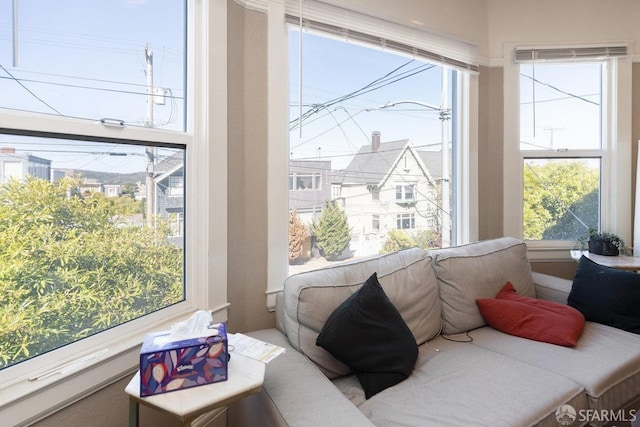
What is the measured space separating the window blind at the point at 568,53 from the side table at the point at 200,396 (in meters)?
3.07

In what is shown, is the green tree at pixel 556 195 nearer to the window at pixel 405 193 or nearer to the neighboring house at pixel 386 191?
the neighboring house at pixel 386 191

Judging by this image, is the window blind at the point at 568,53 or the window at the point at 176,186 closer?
the window at the point at 176,186

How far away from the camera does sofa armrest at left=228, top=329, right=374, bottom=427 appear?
3.45 ft

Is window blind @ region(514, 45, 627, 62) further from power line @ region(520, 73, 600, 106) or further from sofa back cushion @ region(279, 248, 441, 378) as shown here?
sofa back cushion @ region(279, 248, 441, 378)

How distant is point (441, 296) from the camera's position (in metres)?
2.00

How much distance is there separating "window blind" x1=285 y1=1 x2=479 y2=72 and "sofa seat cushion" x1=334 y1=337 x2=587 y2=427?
1.91 meters

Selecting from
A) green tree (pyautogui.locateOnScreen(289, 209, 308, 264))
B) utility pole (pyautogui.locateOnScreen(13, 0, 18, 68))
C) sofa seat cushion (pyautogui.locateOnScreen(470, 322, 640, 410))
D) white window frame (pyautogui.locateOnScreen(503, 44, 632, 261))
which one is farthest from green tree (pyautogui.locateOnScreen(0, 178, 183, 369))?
white window frame (pyautogui.locateOnScreen(503, 44, 632, 261))

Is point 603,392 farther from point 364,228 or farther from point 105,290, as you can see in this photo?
point 105,290

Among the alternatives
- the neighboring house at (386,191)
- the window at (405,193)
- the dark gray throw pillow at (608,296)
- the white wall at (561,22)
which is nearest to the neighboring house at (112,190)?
the neighboring house at (386,191)

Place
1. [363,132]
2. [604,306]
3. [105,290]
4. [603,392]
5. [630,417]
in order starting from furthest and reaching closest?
[363,132]
[604,306]
[630,417]
[603,392]
[105,290]

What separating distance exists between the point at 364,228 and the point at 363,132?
25.9 inches

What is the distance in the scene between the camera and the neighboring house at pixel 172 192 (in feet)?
4.89

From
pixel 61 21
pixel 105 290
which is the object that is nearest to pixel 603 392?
pixel 105 290

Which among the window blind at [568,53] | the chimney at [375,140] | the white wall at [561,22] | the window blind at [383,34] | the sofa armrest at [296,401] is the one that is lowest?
the sofa armrest at [296,401]
